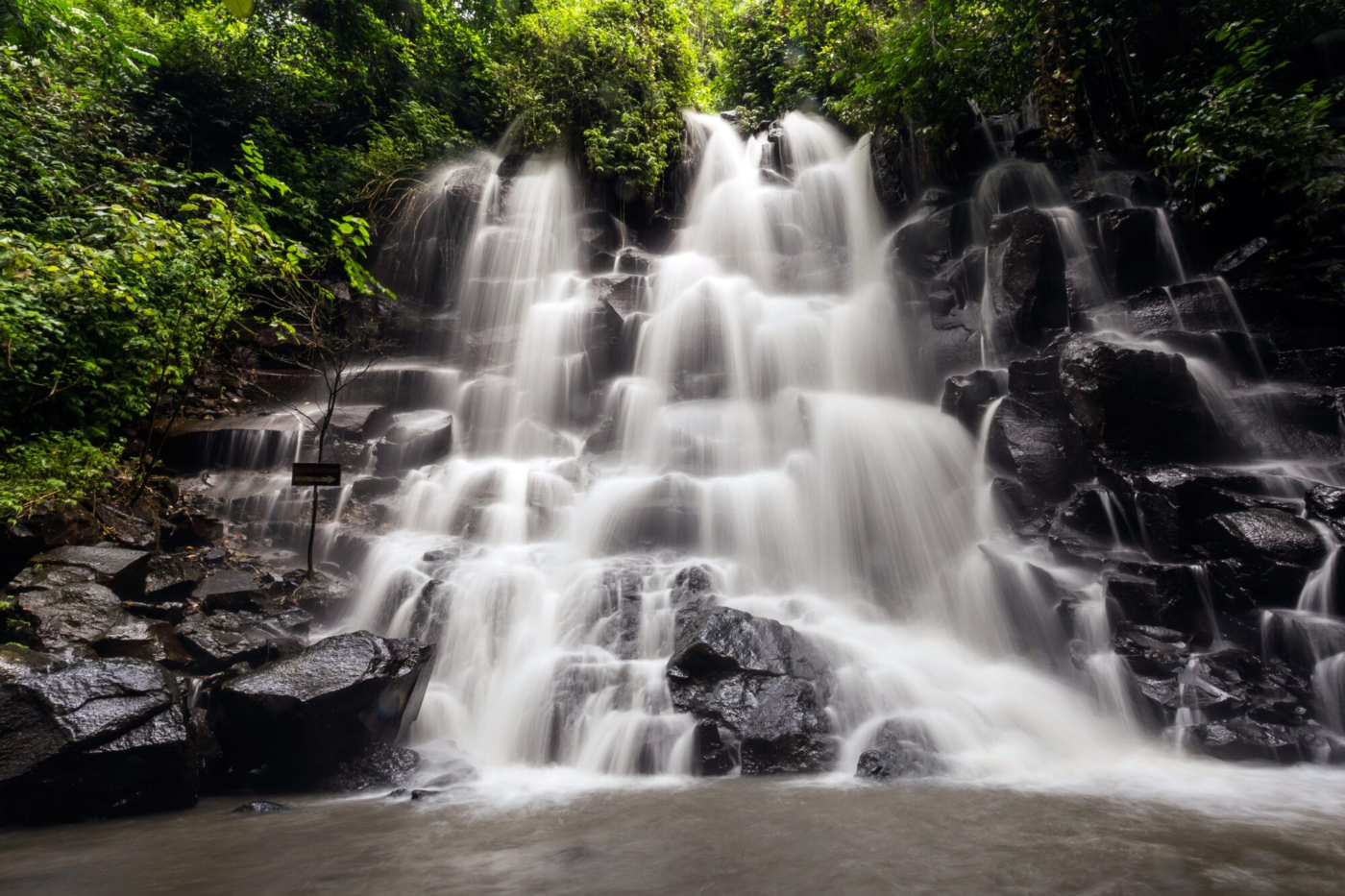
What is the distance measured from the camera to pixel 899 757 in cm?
443

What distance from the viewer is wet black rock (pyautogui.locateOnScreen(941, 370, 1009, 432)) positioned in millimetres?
8445

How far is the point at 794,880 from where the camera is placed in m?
2.75

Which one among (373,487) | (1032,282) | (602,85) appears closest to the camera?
(1032,282)

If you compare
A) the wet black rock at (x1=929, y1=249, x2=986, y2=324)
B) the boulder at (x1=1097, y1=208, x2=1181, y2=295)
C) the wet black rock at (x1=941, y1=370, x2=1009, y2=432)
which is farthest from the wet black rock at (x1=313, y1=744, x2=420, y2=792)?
the boulder at (x1=1097, y1=208, x2=1181, y2=295)

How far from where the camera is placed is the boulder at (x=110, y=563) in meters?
5.85

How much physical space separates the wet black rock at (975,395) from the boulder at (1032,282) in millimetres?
1073

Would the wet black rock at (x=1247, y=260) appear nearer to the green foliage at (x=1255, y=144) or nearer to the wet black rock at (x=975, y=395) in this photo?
the green foliage at (x=1255, y=144)

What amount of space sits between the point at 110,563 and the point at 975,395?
34.0ft

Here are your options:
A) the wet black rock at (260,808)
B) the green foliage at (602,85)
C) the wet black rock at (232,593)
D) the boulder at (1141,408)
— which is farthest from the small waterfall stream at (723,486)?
the wet black rock at (260,808)

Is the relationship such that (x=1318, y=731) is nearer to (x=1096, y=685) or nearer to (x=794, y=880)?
(x=1096, y=685)

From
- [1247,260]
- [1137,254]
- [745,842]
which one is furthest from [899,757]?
[1137,254]

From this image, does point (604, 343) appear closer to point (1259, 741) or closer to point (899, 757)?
point (899, 757)

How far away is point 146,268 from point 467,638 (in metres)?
6.28

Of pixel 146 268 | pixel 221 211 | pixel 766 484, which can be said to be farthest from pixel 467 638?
pixel 146 268
